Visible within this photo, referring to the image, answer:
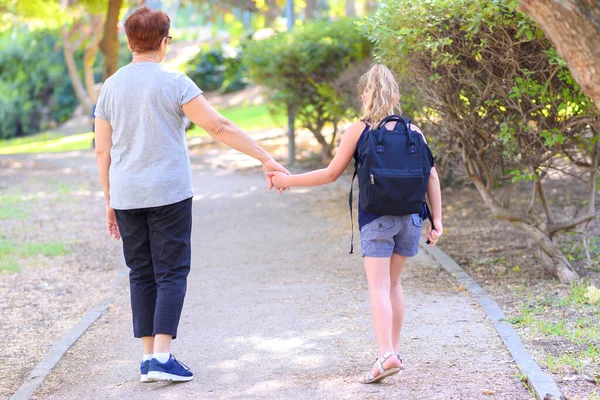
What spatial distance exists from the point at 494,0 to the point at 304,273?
3125 mm

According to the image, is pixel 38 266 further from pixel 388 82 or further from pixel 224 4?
pixel 224 4

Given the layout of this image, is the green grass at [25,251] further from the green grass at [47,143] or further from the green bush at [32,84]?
the green bush at [32,84]

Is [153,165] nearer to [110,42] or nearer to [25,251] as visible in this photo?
[25,251]

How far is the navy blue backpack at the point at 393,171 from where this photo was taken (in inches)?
167

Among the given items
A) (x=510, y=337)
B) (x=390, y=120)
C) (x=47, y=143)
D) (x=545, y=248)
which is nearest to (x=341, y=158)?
(x=390, y=120)

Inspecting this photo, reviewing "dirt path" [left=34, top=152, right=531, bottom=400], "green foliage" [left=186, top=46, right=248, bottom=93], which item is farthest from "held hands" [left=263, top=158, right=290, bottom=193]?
"green foliage" [left=186, top=46, right=248, bottom=93]

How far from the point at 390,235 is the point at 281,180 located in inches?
32.2

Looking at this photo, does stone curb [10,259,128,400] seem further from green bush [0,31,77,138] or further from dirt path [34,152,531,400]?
green bush [0,31,77,138]

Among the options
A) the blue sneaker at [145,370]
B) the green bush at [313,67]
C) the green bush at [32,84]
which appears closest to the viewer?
the blue sneaker at [145,370]

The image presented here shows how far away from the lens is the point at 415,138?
Answer: 14.2ft

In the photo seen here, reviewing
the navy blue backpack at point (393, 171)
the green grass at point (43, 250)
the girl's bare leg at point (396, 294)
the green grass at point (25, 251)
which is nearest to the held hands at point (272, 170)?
the navy blue backpack at point (393, 171)

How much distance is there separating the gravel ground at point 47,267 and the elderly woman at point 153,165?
104cm

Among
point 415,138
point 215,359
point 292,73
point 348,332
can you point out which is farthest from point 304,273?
point 292,73

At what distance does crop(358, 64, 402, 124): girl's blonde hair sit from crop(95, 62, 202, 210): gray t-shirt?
3.05 ft
